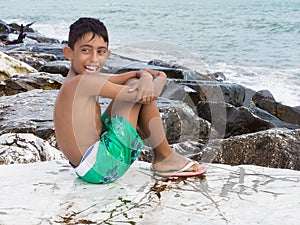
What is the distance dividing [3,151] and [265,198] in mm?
1997

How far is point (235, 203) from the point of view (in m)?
2.98

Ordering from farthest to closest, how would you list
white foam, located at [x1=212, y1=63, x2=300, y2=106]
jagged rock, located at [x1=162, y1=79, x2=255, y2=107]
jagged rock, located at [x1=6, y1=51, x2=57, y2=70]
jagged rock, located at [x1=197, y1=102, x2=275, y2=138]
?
white foam, located at [x1=212, y1=63, x2=300, y2=106] → jagged rock, located at [x1=6, y1=51, x2=57, y2=70] → jagged rock, located at [x1=162, y1=79, x2=255, y2=107] → jagged rock, located at [x1=197, y1=102, x2=275, y2=138]

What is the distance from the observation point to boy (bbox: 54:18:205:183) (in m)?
3.16

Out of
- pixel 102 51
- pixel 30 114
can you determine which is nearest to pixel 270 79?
pixel 30 114

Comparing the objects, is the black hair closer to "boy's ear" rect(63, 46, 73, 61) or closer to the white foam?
"boy's ear" rect(63, 46, 73, 61)

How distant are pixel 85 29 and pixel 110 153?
0.75 m

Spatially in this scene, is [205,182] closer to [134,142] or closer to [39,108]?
[134,142]

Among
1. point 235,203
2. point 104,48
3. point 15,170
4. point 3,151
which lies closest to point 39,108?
point 3,151

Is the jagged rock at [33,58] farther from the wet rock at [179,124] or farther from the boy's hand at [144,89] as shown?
the boy's hand at [144,89]

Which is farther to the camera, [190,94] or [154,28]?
[154,28]

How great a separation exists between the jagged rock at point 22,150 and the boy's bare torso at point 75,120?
0.79 meters

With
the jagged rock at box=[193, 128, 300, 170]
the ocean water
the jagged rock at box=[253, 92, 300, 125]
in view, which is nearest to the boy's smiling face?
the ocean water

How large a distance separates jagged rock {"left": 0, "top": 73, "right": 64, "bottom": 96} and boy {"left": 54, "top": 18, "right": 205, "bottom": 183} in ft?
14.4

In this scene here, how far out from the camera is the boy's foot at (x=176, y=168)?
11.2 ft
